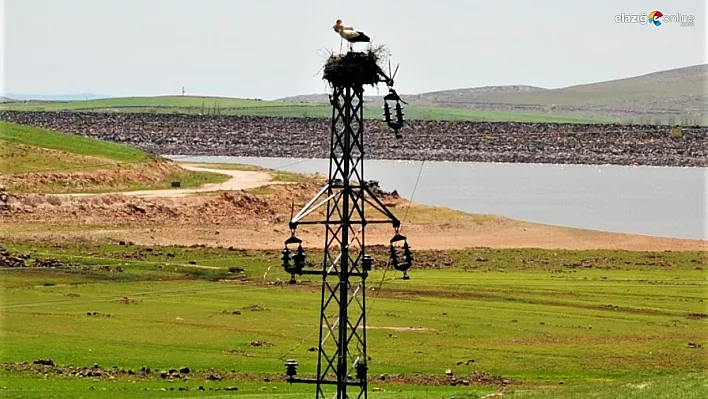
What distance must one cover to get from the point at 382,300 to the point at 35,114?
11174 cm

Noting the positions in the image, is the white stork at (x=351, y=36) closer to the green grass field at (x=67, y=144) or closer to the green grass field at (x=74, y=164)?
the green grass field at (x=74, y=164)

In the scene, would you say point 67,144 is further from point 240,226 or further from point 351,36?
point 351,36

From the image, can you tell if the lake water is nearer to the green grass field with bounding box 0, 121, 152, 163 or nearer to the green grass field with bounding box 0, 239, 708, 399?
the green grass field with bounding box 0, 121, 152, 163

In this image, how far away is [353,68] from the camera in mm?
19688

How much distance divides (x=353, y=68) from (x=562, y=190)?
74.7 metres

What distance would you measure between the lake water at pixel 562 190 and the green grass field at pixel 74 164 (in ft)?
45.1

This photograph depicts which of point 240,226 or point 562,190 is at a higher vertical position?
point 240,226

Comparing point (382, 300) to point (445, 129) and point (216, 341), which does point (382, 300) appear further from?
point (445, 129)

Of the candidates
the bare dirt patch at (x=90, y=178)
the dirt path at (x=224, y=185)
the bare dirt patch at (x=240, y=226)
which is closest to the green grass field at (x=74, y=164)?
the bare dirt patch at (x=90, y=178)

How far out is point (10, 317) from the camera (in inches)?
1399

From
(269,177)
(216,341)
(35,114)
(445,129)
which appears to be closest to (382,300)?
(216,341)

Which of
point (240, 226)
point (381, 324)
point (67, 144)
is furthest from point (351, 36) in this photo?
point (67, 144)

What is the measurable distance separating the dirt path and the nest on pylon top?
47998 millimetres

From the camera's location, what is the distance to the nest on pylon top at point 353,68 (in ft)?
64.7
